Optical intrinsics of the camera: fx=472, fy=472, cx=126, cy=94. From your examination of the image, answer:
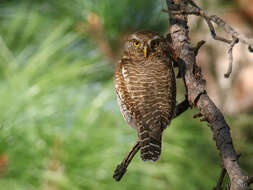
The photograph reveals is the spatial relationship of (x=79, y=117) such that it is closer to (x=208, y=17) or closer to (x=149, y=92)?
(x=149, y=92)

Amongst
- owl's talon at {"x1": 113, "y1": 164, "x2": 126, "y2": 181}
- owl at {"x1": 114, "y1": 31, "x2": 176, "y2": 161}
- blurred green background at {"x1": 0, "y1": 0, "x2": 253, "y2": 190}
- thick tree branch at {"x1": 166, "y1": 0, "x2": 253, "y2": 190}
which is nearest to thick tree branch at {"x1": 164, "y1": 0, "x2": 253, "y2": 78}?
thick tree branch at {"x1": 166, "y1": 0, "x2": 253, "y2": 190}

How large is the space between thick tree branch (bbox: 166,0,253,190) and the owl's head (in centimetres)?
25

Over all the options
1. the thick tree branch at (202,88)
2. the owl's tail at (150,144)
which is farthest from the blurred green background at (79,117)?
the thick tree branch at (202,88)

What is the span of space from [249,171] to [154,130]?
2.84 metres

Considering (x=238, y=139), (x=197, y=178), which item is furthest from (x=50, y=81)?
(x=238, y=139)

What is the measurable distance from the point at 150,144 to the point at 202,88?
1.17ft

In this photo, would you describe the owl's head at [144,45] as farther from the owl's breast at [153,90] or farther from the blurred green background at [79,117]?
the blurred green background at [79,117]

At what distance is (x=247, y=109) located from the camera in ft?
16.8

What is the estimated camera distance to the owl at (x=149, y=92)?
138 centimetres

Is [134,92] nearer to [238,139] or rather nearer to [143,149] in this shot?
[143,149]

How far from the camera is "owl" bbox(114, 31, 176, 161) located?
1.38 m

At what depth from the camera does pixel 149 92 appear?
1.45 m

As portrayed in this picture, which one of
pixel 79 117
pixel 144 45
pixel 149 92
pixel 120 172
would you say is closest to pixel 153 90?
pixel 149 92

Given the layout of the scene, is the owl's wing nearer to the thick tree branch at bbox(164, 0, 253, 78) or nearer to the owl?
the owl
